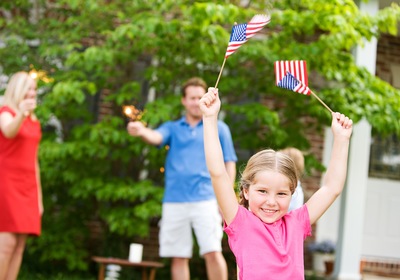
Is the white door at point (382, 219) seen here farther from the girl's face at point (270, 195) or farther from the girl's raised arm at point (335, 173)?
the girl's face at point (270, 195)

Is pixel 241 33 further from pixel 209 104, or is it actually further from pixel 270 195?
pixel 270 195

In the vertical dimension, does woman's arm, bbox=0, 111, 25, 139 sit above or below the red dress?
above

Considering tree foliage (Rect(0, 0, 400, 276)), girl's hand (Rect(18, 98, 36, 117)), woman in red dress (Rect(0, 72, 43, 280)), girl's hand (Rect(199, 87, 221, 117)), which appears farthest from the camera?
tree foliage (Rect(0, 0, 400, 276))

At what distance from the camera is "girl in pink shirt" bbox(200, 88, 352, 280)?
263 cm

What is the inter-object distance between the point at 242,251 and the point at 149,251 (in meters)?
5.80

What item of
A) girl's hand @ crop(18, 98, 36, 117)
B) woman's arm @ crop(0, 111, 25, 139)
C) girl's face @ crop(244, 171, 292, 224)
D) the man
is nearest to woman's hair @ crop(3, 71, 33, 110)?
woman's arm @ crop(0, 111, 25, 139)

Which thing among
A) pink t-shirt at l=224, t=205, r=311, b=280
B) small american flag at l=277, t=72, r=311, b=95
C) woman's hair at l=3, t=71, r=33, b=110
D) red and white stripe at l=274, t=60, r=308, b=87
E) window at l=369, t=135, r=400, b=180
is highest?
window at l=369, t=135, r=400, b=180

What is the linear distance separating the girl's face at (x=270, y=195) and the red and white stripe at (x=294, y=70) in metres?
0.49

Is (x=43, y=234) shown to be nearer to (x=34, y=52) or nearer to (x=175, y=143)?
(x=34, y=52)

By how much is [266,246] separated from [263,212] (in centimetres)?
12

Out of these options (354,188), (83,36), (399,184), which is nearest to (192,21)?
(83,36)

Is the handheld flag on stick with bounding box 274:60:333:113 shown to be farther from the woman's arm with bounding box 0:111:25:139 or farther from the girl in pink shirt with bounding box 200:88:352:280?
the woman's arm with bounding box 0:111:25:139

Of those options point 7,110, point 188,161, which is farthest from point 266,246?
point 7,110

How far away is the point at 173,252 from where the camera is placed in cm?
562
